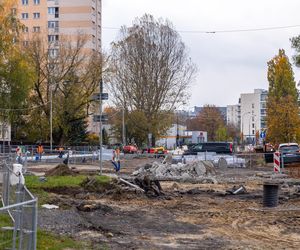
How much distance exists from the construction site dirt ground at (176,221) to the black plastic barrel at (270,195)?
283 mm

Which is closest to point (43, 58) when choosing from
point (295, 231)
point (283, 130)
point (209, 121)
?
point (283, 130)

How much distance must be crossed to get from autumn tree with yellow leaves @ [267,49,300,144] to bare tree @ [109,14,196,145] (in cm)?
1206

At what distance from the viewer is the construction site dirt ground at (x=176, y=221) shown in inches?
469

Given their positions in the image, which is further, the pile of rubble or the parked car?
the parked car

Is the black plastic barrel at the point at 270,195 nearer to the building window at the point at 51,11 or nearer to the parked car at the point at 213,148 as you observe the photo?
the parked car at the point at 213,148

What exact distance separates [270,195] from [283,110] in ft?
161

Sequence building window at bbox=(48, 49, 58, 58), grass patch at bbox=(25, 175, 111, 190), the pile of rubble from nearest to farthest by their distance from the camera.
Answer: grass patch at bbox=(25, 175, 111, 190)
the pile of rubble
building window at bbox=(48, 49, 58, 58)

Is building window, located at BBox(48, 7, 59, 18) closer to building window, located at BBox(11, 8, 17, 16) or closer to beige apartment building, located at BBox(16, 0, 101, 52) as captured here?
beige apartment building, located at BBox(16, 0, 101, 52)

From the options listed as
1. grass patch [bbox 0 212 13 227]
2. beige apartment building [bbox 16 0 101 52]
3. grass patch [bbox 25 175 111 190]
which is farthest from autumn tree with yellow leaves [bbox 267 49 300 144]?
grass patch [bbox 0 212 13 227]

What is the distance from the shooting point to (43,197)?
1891cm

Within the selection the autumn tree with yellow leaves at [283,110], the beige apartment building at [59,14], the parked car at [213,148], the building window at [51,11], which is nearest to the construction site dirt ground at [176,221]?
the parked car at [213,148]

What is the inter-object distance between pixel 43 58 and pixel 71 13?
36.2 metres

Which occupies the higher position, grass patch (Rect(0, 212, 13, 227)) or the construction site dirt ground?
grass patch (Rect(0, 212, 13, 227))

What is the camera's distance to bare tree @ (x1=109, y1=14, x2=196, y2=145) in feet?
250
